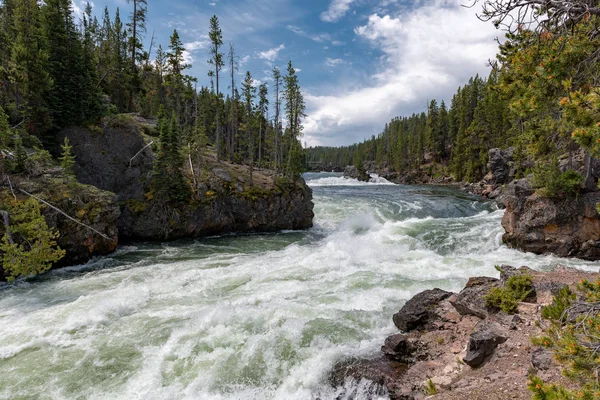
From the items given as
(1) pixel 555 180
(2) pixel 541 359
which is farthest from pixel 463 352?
(1) pixel 555 180

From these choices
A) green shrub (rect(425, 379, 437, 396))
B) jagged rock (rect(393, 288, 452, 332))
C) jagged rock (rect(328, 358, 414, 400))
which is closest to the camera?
green shrub (rect(425, 379, 437, 396))

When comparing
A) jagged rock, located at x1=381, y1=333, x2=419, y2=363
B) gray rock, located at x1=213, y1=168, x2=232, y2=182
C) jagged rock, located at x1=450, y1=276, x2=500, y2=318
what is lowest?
jagged rock, located at x1=381, y1=333, x2=419, y2=363

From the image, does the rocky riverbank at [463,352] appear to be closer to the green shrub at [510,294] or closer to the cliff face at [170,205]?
the green shrub at [510,294]

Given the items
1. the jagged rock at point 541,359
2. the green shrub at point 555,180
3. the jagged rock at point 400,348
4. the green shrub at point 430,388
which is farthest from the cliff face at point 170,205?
the jagged rock at point 541,359

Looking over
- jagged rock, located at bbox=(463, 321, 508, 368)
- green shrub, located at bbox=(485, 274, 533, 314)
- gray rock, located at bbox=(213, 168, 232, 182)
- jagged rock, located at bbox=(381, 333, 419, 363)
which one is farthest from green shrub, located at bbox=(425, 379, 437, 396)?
Answer: gray rock, located at bbox=(213, 168, 232, 182)

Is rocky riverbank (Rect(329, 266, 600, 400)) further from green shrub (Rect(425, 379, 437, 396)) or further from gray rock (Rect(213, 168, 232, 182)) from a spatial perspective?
gray rock (Rect(213, 168, 232, 182))

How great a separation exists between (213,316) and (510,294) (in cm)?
890

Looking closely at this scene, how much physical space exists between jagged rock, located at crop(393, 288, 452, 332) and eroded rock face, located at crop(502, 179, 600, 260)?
1143 centimetres

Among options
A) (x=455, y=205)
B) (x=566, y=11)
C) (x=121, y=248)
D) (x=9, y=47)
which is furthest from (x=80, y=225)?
(x=455, y=205)

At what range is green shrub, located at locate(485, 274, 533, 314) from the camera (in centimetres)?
791

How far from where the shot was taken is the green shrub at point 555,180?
635 inches

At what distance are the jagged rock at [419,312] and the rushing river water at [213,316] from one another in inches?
22.4

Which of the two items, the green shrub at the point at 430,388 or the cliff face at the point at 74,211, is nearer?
the green shrub at the point at 430,388

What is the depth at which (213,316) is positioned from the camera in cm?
1015
